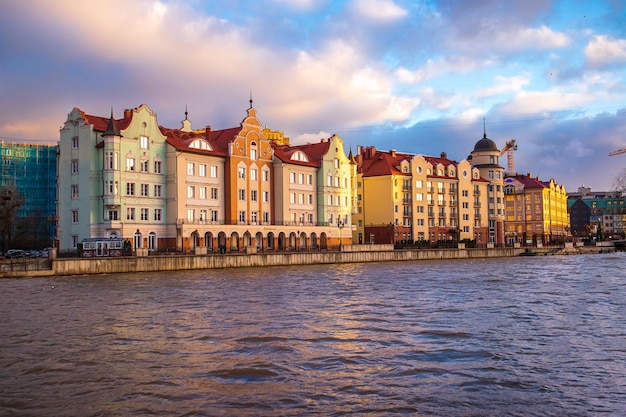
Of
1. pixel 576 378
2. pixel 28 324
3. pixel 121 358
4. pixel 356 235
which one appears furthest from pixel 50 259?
pixel 356 235

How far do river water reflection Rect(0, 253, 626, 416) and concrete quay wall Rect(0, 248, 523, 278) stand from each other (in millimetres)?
17244

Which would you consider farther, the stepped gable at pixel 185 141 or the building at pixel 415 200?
the building at pixel 415 200

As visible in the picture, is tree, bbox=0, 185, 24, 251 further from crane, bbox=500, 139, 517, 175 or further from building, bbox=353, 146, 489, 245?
crane, bbox=500, 139, 517, 175

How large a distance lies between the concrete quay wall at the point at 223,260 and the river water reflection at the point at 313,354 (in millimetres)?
17244

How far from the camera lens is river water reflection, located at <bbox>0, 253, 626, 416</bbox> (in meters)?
14.0

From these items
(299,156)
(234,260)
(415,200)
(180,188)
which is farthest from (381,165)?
(234,260)

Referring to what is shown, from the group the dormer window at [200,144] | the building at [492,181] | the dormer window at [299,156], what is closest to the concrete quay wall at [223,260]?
the dormer window at [200,144]

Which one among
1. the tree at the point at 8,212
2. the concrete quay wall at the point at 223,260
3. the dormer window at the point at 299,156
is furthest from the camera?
the dormer window at the point at 299,156

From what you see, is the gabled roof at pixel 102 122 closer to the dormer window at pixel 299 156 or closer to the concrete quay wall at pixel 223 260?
the concrete quay wall at pixel 223 260

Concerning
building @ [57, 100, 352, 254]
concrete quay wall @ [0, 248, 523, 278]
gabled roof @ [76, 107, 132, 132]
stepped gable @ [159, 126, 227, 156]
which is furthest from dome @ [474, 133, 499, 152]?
gabled roof @ [76, 107, 132, 132]

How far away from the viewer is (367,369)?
55.7 ft

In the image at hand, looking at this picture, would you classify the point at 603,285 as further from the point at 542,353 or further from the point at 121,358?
the point at 121,358

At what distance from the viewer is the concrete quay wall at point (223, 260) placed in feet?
174

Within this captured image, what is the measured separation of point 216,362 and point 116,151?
2004 inches
